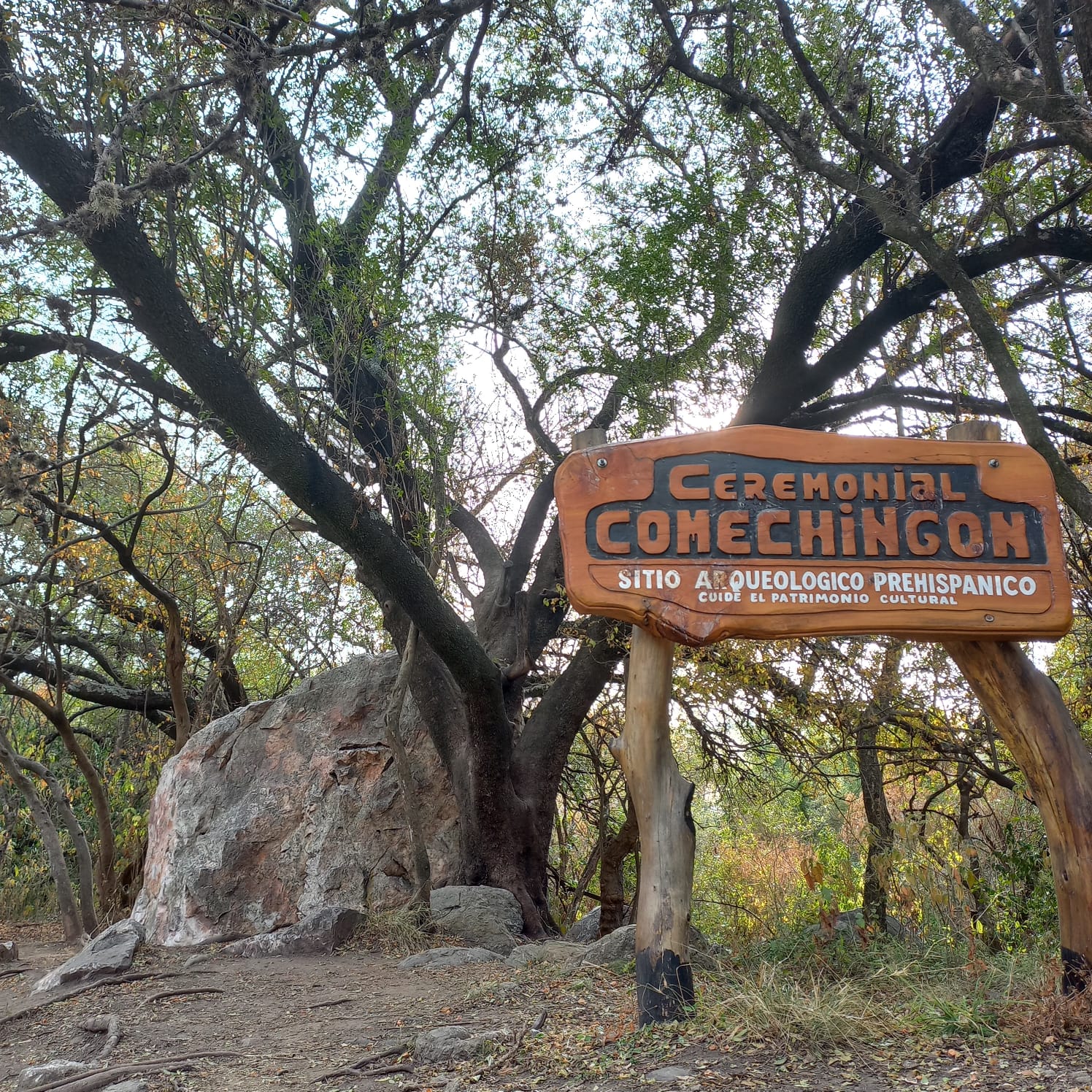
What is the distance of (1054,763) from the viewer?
4.29 m

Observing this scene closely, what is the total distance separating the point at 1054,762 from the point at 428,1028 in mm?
3464

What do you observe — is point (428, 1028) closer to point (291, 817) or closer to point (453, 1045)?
point (453, 1045)

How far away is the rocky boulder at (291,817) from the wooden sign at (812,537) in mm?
4970

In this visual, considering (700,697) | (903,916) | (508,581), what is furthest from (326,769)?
(903,916)

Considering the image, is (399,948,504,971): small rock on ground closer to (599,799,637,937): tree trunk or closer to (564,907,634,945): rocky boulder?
(564,907,634,945): rocky boulder

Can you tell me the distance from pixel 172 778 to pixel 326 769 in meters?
1.71

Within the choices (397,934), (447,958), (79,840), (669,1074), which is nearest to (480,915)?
(397,934)

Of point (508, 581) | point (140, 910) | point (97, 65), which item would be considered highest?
point (97, 65)

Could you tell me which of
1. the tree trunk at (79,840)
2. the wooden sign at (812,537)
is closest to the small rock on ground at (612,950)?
the wooden sign at (812,537)

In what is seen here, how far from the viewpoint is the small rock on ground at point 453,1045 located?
14.0ft

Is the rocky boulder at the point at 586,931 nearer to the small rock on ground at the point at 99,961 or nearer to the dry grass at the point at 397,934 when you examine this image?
the dry grass at the point at 397,934

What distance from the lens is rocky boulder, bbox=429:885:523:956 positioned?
283 inches

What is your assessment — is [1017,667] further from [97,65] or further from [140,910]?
[140,910]

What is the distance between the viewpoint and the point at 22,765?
27.5 ft
